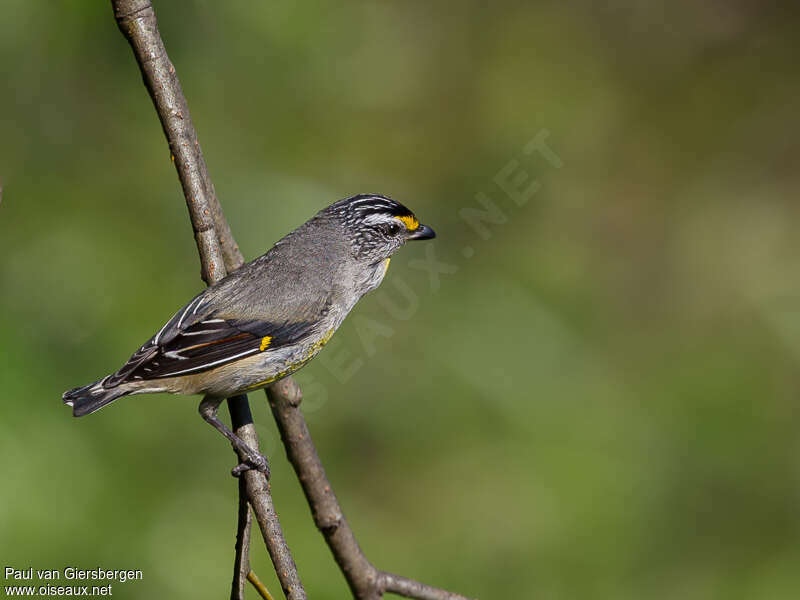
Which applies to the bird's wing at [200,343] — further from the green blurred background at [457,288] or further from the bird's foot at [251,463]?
the green blurred background at [457,288]

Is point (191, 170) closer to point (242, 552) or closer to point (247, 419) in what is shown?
point (247, 419)

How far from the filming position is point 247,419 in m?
4.18

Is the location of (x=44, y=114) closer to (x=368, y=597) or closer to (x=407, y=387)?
(x=407, y=387)

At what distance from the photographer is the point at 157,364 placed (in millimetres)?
4305

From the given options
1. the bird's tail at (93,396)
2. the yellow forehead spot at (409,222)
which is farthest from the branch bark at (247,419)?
the yellow forehead spot at (409,222)

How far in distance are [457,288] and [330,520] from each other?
4168 millimetres

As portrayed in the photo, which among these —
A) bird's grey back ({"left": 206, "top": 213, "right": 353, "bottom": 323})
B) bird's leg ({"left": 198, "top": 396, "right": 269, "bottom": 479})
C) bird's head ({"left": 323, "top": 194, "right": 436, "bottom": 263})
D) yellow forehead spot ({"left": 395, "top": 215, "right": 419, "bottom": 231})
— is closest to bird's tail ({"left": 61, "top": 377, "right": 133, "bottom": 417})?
bird's leg ({"left": 198, "top": 396, "right": 269, "bottom": 479})

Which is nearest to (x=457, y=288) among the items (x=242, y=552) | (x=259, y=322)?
(x=259, y=322)

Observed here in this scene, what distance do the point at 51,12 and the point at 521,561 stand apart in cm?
506

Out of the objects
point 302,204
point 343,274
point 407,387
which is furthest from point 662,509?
point 302,204

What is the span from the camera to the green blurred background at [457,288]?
5.70 metres

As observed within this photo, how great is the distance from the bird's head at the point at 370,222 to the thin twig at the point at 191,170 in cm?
83

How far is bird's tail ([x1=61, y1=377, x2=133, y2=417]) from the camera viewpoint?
4.16 metres

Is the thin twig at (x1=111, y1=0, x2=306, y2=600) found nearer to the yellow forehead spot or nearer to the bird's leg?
the bird's leg
